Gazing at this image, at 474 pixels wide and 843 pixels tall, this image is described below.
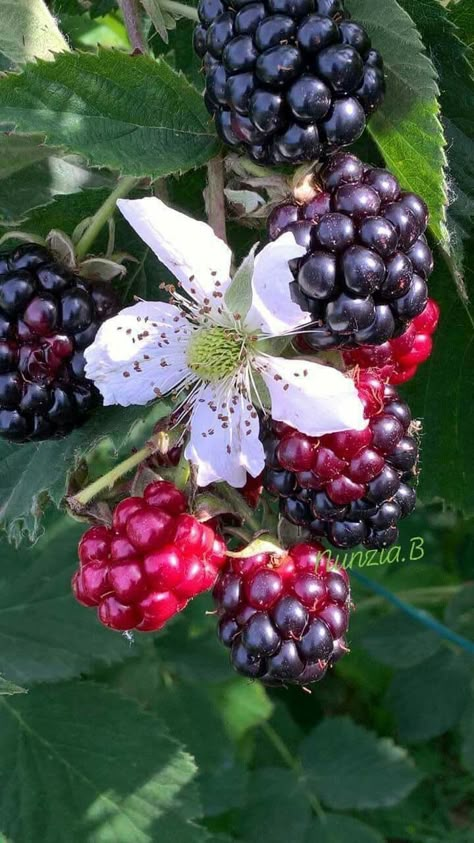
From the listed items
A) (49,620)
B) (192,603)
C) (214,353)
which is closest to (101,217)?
(214,353)

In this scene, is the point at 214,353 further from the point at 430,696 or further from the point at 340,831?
the point at 430,696

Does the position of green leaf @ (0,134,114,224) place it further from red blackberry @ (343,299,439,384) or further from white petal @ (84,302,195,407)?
red blackberry @ (343,299,439,384)

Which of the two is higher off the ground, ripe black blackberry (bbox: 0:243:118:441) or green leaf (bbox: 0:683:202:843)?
ripe black blackberry (bbox: 0:243:118:441)

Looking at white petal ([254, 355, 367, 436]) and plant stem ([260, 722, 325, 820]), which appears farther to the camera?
plant stem ([260, 722, 325, 820])

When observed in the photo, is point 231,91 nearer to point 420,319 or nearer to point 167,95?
point 167,95

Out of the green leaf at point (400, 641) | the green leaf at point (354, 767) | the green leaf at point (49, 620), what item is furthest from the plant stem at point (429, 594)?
the green leaf at point (49, 620)

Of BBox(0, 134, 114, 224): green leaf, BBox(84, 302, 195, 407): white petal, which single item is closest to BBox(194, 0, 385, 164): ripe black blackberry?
BBox(84, 302, 195, 407): white petal

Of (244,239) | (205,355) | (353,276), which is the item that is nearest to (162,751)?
(205,355)

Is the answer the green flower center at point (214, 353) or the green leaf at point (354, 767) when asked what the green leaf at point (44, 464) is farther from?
the green leaf at point (354, 767)
